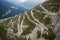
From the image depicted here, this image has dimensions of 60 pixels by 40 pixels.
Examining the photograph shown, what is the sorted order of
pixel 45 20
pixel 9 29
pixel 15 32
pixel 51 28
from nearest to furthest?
1. pixel 51 28
2. pixel 45 20
3. pixel 15 32
4. pixel 9 29

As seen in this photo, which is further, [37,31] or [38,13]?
[38,13]

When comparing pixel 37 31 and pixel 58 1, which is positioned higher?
pixel 58 1

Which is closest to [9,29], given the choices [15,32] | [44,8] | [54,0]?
[15,32]

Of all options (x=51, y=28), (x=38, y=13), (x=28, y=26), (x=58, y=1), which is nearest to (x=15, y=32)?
(x=28, y=26)

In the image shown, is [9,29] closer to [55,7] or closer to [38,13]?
[38,13]

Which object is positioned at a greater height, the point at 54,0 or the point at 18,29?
the point at 54,0

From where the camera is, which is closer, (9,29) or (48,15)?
(48,15)

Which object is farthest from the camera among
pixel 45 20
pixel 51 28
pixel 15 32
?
pixel 15 32

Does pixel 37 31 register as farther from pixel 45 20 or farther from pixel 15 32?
pixel 15 32

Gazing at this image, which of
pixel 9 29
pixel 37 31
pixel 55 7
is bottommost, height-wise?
pixel 9 29
